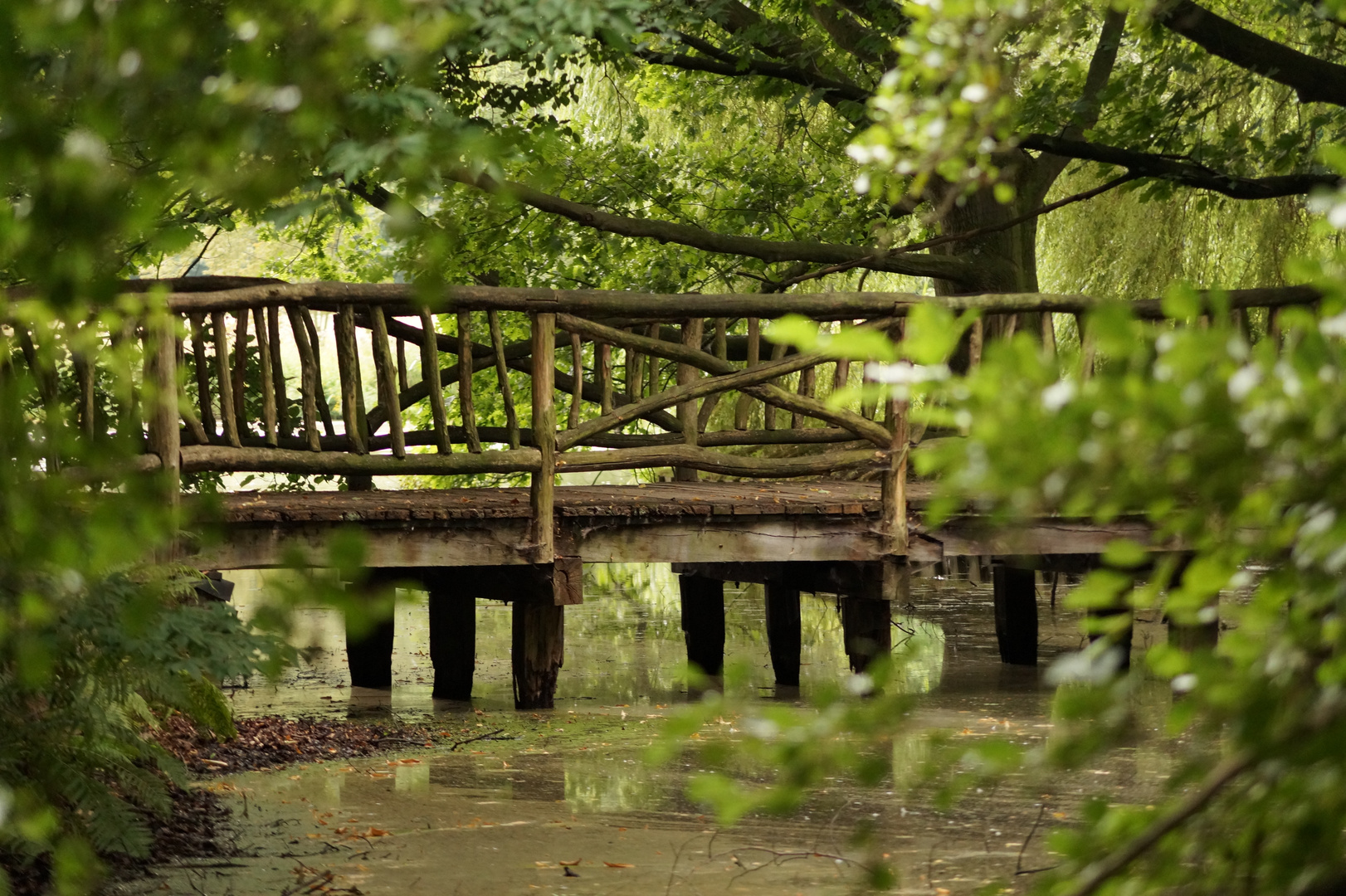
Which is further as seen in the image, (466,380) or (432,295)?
(466,380)

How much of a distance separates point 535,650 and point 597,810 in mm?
2764

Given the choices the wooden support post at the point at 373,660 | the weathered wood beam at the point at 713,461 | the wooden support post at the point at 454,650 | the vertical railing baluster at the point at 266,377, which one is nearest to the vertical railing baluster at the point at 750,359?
the weathered wood beam at the point at 713,461

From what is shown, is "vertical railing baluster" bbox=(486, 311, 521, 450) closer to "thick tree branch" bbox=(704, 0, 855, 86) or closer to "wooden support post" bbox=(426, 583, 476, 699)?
"wooden support post" bbox=(426, 583, 476, 699)

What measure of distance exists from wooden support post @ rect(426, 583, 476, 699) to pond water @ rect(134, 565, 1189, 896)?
0.65 feet

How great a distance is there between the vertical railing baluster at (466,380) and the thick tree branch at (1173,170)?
386 cm

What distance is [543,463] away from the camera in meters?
7.62

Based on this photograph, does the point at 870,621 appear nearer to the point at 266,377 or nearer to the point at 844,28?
the point at 266,377

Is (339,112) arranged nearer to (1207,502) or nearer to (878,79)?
(1207,502)

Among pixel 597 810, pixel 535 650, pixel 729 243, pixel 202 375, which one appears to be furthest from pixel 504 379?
pixel 729 243

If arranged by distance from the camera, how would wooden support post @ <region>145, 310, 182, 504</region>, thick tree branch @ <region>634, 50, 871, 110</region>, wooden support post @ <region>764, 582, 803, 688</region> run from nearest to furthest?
1. wooden support post @ <region>145, 310, 182, 504</region>
2. thick tree branch @ <region>634, 50, 871, 110</region>
3. wooden support post @ <region>764, 582, 803, 688</region>

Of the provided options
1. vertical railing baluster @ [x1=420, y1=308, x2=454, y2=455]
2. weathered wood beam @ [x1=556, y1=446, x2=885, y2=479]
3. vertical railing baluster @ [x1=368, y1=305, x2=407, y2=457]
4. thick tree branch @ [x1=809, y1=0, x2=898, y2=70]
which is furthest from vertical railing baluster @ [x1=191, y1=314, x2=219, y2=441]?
thick tree branch @ [x1=809, y1=0, x2=898, y2=70]

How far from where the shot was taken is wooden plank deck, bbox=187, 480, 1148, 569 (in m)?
7.45

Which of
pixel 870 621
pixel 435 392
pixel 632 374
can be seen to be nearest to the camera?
pixel 435 392

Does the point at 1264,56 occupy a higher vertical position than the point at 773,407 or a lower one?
higher
